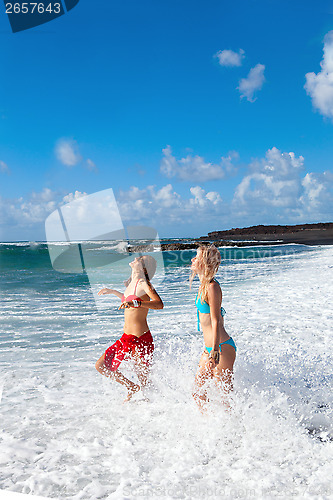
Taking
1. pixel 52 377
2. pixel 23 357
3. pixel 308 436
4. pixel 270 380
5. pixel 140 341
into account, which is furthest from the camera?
pixel 23 357

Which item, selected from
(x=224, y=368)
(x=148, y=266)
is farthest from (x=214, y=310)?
(x=148, y=266)

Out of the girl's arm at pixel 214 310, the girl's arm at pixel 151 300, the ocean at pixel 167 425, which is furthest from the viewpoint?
the girl's arm at pixel 151 300

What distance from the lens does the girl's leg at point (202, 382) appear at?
149 inches

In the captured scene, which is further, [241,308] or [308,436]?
[241,308]

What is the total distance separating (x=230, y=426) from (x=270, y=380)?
4.00 feet

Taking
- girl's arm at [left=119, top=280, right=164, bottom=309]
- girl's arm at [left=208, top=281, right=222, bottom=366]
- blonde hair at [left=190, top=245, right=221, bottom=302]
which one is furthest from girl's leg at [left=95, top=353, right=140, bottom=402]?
blonde hair at [left=190, top=245, right=221, bottom=302]

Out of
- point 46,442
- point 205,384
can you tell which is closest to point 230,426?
Result: point 205,384

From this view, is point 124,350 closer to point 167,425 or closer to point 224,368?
point 167,425

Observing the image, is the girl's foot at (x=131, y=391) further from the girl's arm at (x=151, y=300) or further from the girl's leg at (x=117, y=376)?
the girl's arm at (x=151, y=300)

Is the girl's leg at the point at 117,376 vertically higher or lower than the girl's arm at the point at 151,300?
lower

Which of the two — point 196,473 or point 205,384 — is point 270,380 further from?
point 196,473

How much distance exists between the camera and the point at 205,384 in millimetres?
3783

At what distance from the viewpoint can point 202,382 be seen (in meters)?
3.80

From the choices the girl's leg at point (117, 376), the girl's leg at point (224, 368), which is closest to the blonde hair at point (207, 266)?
the girl's leg at point (224, 368)
